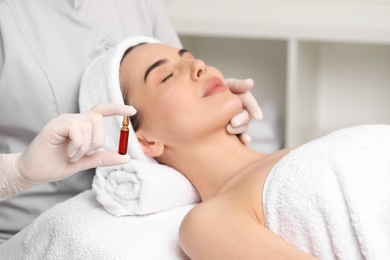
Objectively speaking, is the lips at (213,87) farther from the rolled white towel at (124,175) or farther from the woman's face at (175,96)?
the rolled white towel at (124,175)

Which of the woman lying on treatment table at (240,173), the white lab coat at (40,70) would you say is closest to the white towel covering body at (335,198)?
the woman lying on treatment table at (240,173)

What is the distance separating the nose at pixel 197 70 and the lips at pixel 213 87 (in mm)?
28

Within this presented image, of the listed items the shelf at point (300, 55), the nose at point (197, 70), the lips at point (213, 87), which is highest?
the nose at point (197, 70)

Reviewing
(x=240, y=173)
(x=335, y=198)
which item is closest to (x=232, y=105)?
(x=240, y=173)

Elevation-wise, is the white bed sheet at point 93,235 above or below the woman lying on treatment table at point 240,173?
below

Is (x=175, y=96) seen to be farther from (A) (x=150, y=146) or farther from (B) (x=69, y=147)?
(B) (x=69, y=147)

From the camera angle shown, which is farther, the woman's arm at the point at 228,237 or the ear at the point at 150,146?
the ear at the point at 150,146

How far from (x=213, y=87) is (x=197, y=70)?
6cm

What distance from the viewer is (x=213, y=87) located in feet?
5.06

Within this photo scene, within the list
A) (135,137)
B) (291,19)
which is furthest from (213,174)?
(291,19)

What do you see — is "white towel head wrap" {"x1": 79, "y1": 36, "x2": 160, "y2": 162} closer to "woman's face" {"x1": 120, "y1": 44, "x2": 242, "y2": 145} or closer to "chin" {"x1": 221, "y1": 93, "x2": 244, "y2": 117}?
"woman's face" {"x1": 120, "y1": 44, "x2": 242, "y2": 145}

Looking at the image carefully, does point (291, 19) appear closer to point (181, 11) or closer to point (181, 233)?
point (181, 11)

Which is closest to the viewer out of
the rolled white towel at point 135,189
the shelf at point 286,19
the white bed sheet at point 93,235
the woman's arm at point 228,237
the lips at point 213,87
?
the woman's arm at point 228,237

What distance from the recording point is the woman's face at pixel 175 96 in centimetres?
149
